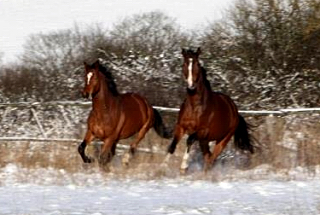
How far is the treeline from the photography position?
1972 centimetres

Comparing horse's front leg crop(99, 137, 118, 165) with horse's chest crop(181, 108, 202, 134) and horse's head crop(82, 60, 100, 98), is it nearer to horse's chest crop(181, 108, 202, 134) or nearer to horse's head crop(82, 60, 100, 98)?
horse's head crop(82, 60, 100, 98)

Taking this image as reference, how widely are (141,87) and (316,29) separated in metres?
4.72

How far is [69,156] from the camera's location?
15.5 m

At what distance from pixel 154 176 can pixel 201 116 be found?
2.01m

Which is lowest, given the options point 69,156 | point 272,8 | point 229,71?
point 69,156

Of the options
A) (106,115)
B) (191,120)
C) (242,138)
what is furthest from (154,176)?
(242,138)

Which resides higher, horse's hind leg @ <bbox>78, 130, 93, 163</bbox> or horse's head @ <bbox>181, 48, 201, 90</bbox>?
horse's head @ <bbox>181, 48, 201, 90</bbox>

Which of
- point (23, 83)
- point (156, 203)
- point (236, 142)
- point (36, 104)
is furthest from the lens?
point (23, 83)

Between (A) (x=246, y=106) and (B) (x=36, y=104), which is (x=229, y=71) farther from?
(B) (x=36, y=104)

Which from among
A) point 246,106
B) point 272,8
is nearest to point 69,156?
point 246,106

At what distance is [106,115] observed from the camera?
48.1ft

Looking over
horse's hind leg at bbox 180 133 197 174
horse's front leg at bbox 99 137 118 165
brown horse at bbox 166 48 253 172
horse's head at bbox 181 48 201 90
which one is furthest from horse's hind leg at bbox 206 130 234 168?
horse's front leg at bbox 99 137 118 165

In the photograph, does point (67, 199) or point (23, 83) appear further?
point (23, 83)

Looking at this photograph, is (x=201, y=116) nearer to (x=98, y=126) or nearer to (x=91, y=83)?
(x=98, y=126)
